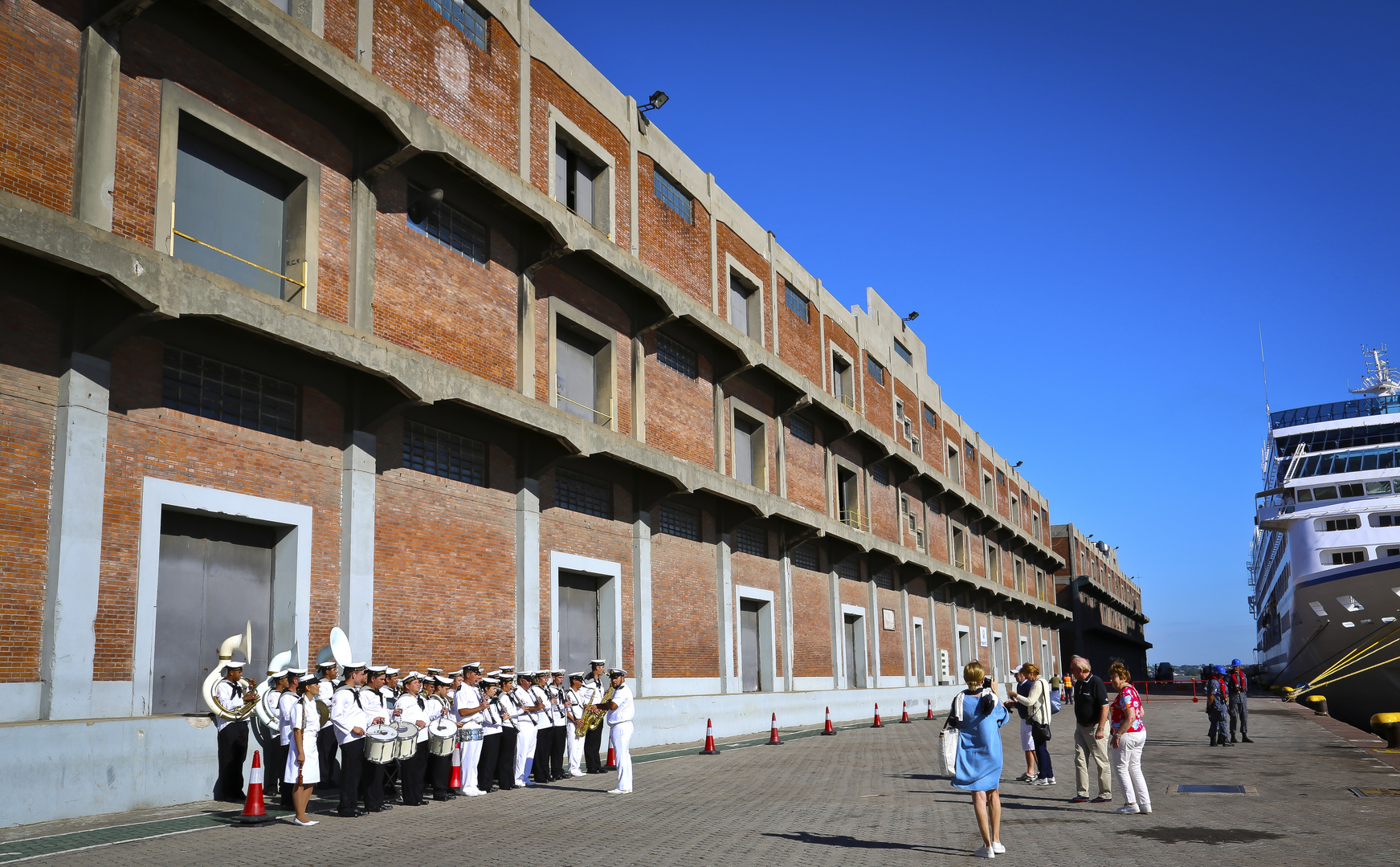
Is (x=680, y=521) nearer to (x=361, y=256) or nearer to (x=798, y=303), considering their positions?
(x=798, y=303)

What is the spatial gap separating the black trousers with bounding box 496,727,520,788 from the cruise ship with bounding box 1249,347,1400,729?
31.8 metres

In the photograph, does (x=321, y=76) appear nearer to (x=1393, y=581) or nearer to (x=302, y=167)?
(x=302, y=167)

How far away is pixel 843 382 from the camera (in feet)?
134

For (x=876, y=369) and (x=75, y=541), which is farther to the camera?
(x=876, y=369)

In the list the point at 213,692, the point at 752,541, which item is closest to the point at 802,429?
the point at 752,541

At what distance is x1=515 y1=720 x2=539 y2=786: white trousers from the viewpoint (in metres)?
15.9

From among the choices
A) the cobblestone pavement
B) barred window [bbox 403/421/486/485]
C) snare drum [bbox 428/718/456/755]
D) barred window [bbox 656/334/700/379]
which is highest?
barred window [bbox 656/334/700/379]

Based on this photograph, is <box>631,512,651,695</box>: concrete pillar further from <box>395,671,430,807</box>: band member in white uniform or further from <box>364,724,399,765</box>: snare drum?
<box>364,724,399,765</box>: snare drum

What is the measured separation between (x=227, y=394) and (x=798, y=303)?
2430 centimetres

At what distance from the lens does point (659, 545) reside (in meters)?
26.5

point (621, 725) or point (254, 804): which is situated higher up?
point (621, 725)

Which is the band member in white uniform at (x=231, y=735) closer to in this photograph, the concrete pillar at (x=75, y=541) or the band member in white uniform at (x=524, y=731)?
the concrete pillar at (x=75, y=541)

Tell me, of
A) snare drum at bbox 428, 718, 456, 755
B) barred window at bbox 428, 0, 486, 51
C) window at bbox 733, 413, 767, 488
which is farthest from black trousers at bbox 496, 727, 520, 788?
window at bbox 733, 413, 767, 488

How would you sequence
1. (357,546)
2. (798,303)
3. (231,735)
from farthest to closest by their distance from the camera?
(798,303)
(357,546)
(231,735)
